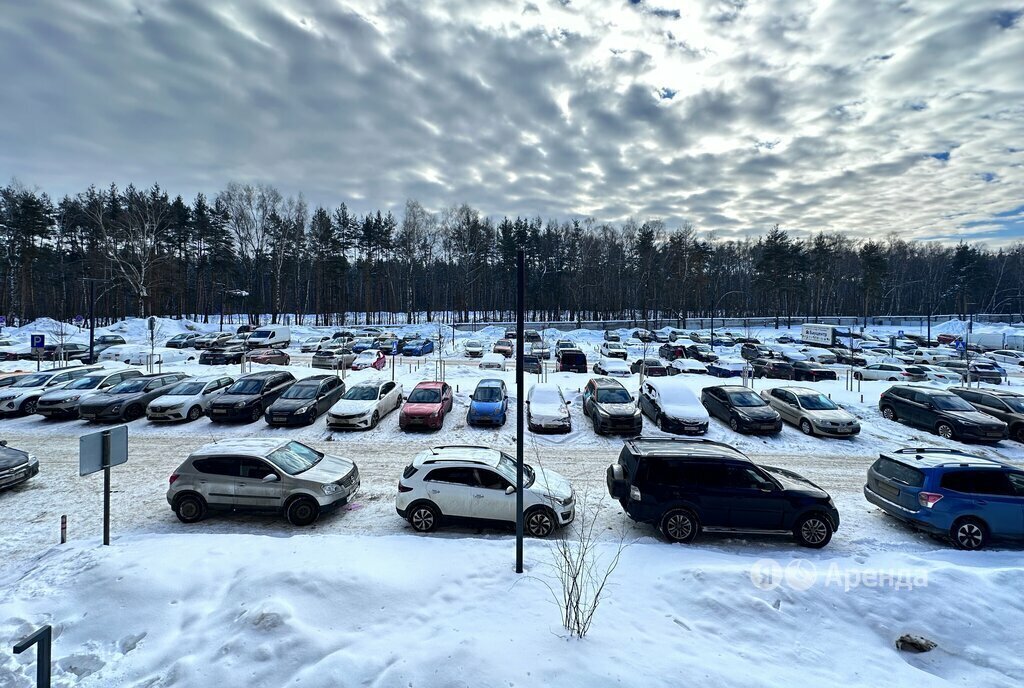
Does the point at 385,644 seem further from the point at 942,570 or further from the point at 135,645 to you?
the point at 942,570

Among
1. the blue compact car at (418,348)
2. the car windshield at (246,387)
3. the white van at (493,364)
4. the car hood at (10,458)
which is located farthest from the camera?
the blue compact car at (418,348)

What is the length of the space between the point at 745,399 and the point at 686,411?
9.21 feet

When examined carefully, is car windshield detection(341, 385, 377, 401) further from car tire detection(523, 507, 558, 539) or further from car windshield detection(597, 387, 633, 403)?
car tire detection(523, 507, 558, 539)

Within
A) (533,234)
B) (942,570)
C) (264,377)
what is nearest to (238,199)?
(533,234)

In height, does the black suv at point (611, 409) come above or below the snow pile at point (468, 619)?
above

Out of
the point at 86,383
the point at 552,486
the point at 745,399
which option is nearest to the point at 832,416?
the point at 745,399

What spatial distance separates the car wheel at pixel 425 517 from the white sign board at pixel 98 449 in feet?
16.3

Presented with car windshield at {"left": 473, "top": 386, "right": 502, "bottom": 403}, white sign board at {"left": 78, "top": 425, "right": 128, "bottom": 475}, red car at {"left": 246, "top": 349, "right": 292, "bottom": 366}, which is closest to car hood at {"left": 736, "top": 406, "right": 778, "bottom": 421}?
car windshield at {"left": 473, "top": 386, "right": 502, "bottom": 403}

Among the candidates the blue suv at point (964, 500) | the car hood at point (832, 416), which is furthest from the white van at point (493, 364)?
the blue suv at point (964, 500)

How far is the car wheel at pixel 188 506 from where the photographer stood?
30.3 feet

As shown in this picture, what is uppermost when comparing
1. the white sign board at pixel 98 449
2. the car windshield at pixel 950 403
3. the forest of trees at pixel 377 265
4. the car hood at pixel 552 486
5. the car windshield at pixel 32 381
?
the forest of trees at pixel 377 265

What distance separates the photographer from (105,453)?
311 inches

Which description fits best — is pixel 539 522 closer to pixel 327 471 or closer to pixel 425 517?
pixel 425 517

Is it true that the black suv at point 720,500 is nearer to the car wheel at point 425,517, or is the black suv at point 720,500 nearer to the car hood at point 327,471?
the car wheel at point 425,517
